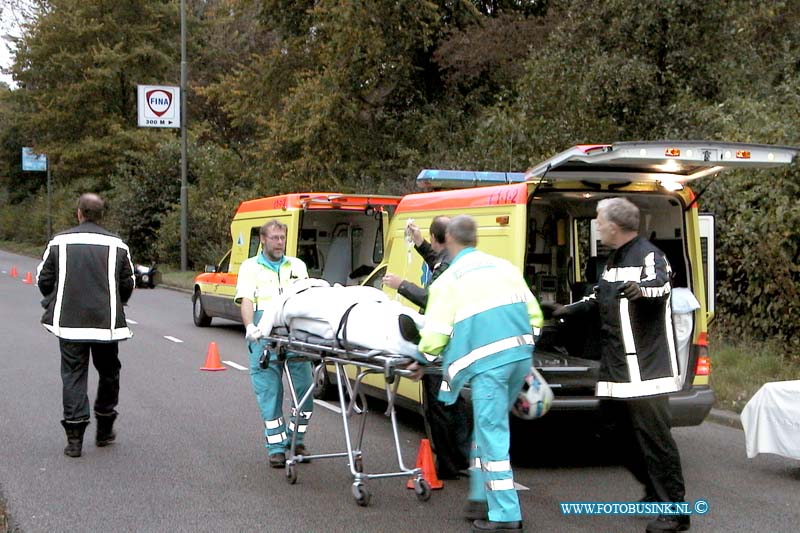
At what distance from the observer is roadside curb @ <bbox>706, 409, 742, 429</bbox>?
30.6ft

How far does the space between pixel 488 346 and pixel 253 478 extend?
254 centimetres

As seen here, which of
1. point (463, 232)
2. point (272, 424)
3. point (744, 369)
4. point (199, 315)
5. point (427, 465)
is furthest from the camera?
point (199, 315)

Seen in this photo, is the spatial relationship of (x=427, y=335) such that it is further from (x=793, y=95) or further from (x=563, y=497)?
(x=793, y=95)

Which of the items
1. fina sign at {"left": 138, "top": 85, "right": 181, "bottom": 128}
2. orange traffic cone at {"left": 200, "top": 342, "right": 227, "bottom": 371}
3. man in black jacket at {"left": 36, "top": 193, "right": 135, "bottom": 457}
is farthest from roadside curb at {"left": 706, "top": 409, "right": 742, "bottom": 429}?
fina sign at {"left": 138, "top": 85, "right": 181, "bottom": 128}

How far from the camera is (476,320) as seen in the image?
5516mm

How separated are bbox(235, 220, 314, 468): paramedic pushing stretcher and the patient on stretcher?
0.15m

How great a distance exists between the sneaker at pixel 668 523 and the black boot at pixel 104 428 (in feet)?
14.4

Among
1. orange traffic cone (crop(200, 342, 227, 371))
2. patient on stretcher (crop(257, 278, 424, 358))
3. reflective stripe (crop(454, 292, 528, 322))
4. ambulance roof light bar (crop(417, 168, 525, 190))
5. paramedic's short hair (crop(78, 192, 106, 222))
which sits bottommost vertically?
orange traffic cone (crop(200, 342, 227, 371))

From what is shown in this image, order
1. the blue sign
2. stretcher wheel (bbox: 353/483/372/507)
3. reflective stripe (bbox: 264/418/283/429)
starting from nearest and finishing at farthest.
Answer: stretcher wheel (bbox: 353/483/372/507)
reflective stripe (bbox: 264/418/283/429)
the blue sign

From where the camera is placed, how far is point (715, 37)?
17.5 metres

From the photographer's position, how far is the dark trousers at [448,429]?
284 inches

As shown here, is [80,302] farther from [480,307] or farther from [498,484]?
[498,484]

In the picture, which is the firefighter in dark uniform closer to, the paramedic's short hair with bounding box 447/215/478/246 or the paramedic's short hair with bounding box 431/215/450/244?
the paramedic's short hair with bounding box 447/215/478/246

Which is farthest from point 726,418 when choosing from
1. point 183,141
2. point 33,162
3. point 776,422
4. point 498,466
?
point 33,162
